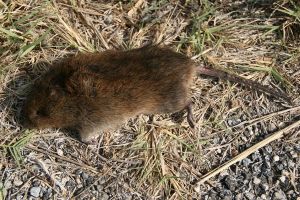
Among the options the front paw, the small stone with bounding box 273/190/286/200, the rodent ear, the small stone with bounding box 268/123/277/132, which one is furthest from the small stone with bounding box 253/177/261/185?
the rodent ear

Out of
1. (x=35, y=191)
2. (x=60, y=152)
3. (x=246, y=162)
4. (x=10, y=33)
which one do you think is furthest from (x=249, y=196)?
(x=10, y=33)

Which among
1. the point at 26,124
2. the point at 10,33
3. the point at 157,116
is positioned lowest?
the point at 157,116

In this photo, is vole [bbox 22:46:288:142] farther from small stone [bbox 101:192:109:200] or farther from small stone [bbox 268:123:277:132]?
small stone [bbox 268:123:277:132]

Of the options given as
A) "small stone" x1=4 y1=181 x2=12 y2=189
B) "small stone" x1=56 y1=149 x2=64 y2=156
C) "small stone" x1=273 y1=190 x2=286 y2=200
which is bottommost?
"small stone" x1=273 y1=190 x2=286 y2=200

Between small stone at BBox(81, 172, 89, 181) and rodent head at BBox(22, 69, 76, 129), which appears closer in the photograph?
rodent head at BBox(22, 69, 76, 129)

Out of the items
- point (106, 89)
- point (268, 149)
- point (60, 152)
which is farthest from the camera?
point (268, 149)

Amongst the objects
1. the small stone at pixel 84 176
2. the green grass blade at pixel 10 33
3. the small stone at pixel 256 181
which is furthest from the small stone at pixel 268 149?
the green grass blade at pixel 10 33

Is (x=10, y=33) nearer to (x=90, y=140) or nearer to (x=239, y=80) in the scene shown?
(x=90, y=140)

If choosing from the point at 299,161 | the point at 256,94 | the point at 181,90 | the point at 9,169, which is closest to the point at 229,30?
the point at 256,94
